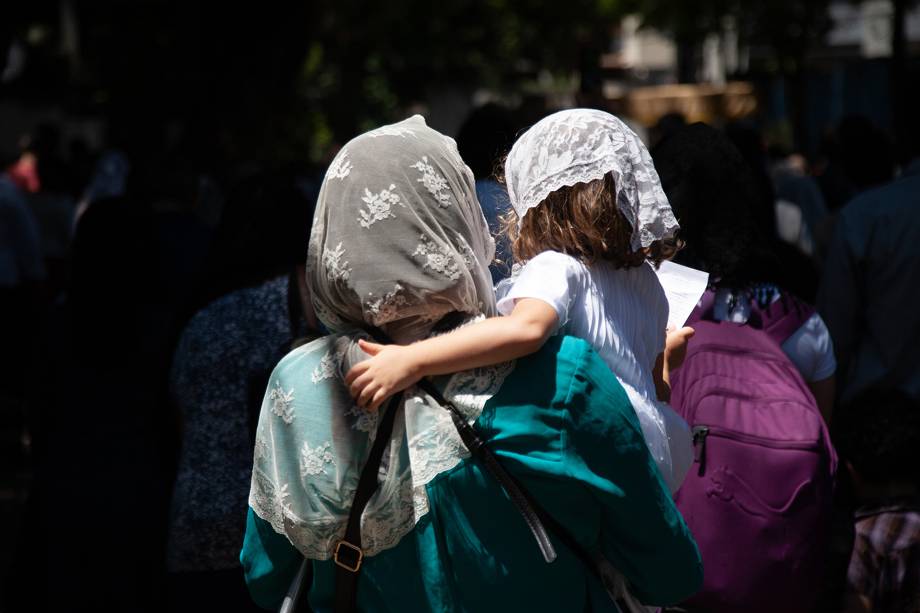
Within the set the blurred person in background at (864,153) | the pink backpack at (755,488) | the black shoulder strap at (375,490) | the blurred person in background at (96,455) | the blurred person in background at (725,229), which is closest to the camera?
the black shoulder strap at (375,490)

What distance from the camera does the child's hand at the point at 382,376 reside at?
7.38 feet

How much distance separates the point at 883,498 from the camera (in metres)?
3.90

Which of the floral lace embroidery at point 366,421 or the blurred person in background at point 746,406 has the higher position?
the floral lace embroidery at point 366,421

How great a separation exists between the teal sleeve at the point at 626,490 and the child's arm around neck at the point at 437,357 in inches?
4.7

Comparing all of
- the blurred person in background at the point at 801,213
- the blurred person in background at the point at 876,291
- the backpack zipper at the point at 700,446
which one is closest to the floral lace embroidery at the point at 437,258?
the backpack zipper at the point at 700,446

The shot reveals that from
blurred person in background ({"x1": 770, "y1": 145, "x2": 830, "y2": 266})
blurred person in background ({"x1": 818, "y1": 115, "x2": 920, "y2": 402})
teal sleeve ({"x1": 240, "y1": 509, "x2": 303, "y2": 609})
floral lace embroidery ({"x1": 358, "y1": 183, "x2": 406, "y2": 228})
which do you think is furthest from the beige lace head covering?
blurred person in background ({"x1": 770, "y1": 145, "x2": 830, "y2": 266})

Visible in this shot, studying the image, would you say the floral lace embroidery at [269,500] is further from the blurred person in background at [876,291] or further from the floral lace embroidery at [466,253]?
the blurred person in background at [876,291]

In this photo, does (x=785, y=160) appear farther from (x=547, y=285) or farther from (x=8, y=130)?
(x=8, y=130)

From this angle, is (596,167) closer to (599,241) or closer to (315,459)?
(599,241)

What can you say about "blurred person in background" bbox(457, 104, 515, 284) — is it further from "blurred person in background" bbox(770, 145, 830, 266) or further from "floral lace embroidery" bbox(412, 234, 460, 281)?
"blurred person in background" bbox(770, 145, 830, 266)

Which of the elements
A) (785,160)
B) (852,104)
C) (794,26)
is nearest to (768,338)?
(785,160)

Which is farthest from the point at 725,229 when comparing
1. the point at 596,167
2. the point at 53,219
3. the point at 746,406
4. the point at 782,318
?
the point at 53,219

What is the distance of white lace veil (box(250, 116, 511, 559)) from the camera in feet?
7.41

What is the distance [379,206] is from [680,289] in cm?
95
